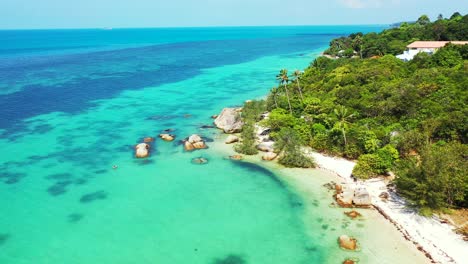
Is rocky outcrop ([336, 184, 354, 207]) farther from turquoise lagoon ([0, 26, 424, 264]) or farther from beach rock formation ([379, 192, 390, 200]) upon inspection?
beach rock formation ([379, 192, 390, 200])

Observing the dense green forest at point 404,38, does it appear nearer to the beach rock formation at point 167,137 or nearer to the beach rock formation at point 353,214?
the beach rock formation at point 167,137

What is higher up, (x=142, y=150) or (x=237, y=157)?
(x=142, y=150)

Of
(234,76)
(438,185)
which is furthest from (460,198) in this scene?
(234,76)

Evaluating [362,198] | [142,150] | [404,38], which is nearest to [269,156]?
[362,198]

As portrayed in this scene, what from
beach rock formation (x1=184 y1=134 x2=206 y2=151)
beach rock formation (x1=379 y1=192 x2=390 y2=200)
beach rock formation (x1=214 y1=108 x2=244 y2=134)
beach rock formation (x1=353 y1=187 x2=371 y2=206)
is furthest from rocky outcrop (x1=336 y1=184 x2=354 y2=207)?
beach rock formation (x1=214 y1=108 x2=244 y2=134)

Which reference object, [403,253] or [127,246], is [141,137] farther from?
[403,253]

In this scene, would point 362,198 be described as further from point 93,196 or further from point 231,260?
point 93,196
